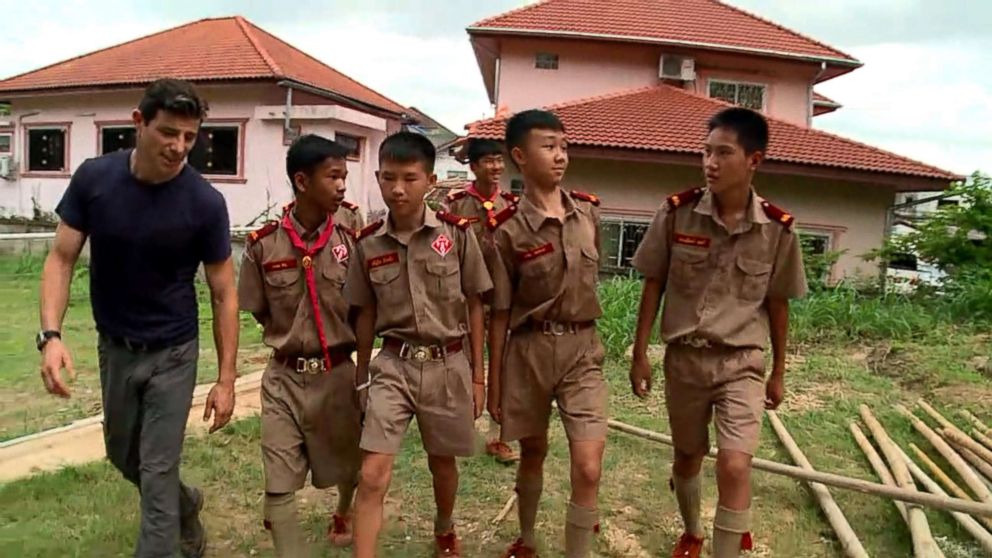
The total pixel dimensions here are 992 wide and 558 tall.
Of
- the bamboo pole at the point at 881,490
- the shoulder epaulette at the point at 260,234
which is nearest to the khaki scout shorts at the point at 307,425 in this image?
the shoulder epaulette at the point at 260,234

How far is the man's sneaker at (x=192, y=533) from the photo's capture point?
11.3 ft

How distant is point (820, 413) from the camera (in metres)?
5.96

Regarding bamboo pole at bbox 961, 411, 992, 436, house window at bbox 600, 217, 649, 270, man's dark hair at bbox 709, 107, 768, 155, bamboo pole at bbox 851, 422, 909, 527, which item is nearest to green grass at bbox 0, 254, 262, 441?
man's dark hair at bbox 709, 107, 768, 155

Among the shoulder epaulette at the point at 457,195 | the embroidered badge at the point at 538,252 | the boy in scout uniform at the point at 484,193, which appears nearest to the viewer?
the embroidered badge at the point at 538,252

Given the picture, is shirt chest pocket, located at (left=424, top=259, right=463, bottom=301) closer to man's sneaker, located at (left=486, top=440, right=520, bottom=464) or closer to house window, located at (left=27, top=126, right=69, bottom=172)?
man's sneaker, located at (left=486, top=440, right=520, bottom=464)

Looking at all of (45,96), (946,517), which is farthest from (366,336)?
(45,96)

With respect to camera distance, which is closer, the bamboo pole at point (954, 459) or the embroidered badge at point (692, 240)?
the embroidered badge at point (692, 240)

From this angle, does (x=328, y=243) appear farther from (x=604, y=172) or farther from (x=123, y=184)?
(x=604, y=172)

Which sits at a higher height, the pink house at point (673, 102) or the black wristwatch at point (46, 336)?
the pink house at point (673, 102)

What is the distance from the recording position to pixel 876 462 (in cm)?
473

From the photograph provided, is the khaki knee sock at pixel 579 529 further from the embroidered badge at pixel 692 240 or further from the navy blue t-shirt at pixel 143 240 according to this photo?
the navy blue t-shirt at pixel 143 240

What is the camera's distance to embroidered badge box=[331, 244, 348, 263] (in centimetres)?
335

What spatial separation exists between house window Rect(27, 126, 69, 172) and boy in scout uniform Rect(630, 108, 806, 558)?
18.2m

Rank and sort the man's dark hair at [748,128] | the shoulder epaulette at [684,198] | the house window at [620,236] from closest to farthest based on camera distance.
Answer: the man's dark hair at [748,128]
the shoulder epaulette at [684,198]
the house window at [620,236]
